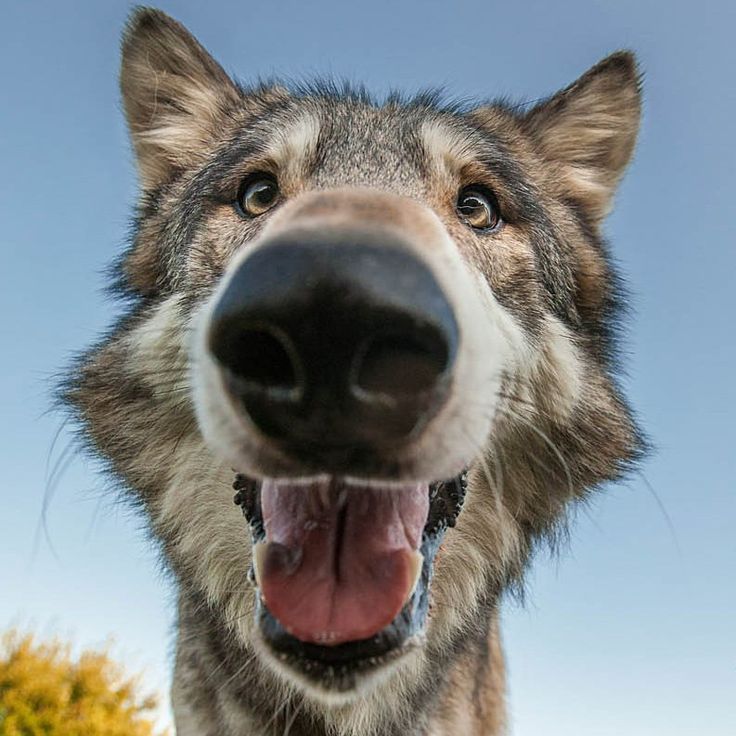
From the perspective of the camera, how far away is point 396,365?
194 cm

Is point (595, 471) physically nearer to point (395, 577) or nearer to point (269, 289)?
point (395, 577)

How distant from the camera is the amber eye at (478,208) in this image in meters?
4.01

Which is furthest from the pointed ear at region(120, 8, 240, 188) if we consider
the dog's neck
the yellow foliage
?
the yellow foliage

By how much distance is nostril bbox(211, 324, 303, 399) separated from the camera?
193 cm

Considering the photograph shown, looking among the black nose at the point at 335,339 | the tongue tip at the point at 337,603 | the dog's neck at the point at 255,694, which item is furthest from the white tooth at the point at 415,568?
the dog's neck at the point at 255,694

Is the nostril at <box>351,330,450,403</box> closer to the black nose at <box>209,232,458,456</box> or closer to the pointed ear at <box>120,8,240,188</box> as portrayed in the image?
the black nose at <box>209,232,458,456</box>

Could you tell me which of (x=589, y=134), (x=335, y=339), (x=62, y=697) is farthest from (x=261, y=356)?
(x=62, y=697)

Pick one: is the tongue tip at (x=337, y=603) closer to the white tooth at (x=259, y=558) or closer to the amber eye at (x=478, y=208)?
the white tooth at (x=259, y=558)

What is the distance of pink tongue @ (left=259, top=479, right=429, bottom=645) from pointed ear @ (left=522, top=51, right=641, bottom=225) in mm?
3094

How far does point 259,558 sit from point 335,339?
135 centimetres

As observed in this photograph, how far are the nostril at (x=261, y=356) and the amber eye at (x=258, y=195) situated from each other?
6.96 ft

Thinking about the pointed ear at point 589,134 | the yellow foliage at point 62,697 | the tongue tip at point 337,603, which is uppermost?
the pointed ear at point 589,134

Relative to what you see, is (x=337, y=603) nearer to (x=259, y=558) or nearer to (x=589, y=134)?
(x=259, y=558)

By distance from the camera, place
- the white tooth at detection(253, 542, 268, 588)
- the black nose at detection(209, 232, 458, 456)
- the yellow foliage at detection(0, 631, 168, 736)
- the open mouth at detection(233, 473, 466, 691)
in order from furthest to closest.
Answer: the yellow foliage at detection(0, 631, 168, 736) < the white tooth at detection(253, 542, 268, 588) < the open mouth at detection(233, 473, 466, 691) < the black nose at detection(209, 232, 458, 456)
